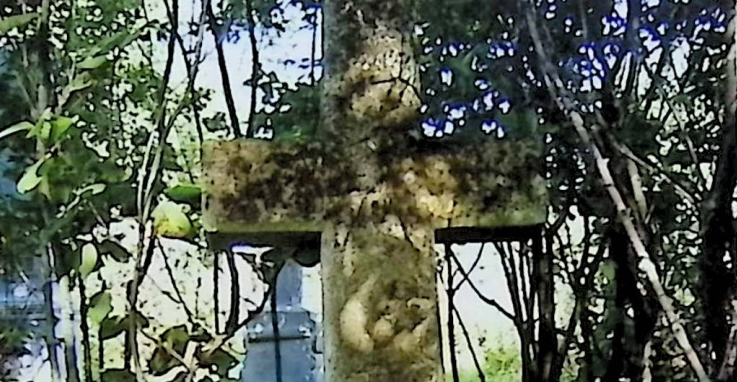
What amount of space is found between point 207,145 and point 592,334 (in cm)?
41

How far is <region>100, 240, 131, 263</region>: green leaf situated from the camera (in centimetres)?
Result: 78

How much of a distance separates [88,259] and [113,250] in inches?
1.3

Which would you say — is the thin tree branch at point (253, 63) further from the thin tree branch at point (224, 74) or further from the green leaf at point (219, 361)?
the green leaf at point (219, 361)

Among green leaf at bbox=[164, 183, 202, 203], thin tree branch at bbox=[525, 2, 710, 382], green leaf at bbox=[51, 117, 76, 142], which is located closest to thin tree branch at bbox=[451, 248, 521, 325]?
thin tree branch at bbox=[525, 2, 710, 382]

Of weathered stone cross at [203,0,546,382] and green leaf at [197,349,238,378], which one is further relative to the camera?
green leaf at [197,349,238,378]

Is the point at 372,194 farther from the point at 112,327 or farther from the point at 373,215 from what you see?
the point at 112,327

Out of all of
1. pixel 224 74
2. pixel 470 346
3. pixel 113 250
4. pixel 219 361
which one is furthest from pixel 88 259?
pixel 470 346

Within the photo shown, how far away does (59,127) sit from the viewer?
0.70 metres

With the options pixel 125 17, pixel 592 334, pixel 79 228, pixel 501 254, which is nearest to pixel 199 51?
pixel 125 17

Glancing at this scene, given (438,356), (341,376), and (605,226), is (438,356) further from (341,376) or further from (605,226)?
(605,226)

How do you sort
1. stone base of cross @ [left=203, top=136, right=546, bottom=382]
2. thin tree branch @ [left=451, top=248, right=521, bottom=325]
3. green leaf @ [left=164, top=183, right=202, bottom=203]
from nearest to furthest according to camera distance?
stone base of cross @ [left=203, top=136, right=546, bottom=382] < green leaf @ [left=164, top=183, right=202, bottom=203] < thin tree branch @ [left=451, top=248, right=521, bottom=325]

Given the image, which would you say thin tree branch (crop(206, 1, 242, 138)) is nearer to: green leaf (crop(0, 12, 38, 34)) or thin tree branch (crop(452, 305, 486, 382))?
green leaf (crop(0, 12, 38, 34))

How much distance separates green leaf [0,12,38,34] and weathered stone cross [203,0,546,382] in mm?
269

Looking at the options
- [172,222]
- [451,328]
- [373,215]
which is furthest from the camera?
[451,328]
